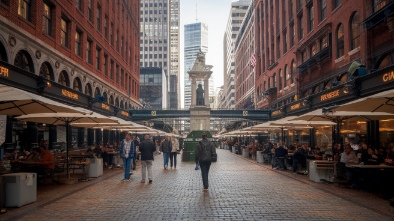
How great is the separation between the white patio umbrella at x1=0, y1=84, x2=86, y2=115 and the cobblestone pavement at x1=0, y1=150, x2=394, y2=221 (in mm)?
2738

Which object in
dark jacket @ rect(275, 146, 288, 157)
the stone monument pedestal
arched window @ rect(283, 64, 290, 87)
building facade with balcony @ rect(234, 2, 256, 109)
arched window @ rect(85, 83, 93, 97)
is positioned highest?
building facade with balcony @ rect(234, 2, 256, 109)

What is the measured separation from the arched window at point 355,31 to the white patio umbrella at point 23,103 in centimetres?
1827

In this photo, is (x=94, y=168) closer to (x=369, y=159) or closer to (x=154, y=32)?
(x=369, y=159)

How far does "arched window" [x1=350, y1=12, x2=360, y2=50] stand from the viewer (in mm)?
24866

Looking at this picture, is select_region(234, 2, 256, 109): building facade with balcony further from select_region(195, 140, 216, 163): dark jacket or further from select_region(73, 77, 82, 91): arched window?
select_region(195, 140, 216, 163): dark jacket

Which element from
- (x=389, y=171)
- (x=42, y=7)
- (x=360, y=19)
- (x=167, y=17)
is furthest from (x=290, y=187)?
(x=167, y=17)

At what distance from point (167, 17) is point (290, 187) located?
13607 centimetres

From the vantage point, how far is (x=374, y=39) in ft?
73.8

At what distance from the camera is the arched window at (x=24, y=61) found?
820 inches

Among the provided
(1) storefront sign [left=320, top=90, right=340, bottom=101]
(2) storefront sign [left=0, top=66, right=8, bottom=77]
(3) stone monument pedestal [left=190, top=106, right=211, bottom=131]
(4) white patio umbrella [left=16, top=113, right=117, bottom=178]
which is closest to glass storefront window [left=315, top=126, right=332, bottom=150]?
(1) storefront sign [left=320, top=90, right=340, bottom=101]

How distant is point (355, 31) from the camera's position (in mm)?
25578

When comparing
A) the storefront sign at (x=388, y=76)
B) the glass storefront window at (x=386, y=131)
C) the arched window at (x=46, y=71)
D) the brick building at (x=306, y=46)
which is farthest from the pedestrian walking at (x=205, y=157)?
the arched window at (x=46, y=71)

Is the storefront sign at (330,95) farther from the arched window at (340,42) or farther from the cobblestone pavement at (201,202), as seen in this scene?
the cobblestone pavement at (201,202)

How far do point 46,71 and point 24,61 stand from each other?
3336 millimetres
